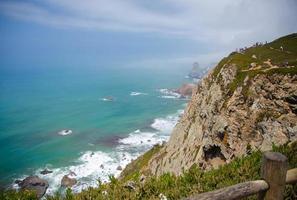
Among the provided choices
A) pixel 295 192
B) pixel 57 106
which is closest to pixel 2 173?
pixel 295 192

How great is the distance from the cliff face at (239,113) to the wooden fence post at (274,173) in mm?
22797

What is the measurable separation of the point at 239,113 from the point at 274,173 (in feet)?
115

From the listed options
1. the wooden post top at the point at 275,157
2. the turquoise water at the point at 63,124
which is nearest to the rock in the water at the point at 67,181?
the turquoise water at the point at 63,124

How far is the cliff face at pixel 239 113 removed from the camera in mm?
34781

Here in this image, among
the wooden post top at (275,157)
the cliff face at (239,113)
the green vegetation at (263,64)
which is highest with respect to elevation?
the green vegetation at (263,64)

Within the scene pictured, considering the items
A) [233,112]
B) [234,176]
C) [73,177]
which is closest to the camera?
[234,176]

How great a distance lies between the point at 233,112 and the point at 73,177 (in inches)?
1790

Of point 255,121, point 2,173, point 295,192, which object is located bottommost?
point 2,173

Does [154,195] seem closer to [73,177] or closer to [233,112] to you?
[233,112]

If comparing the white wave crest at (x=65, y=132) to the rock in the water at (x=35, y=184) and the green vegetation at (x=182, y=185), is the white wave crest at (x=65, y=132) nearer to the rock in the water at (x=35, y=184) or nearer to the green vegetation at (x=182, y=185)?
the rock in the water at (x=35, y=184)

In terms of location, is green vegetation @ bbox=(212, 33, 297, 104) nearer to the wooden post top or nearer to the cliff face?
the cliff face

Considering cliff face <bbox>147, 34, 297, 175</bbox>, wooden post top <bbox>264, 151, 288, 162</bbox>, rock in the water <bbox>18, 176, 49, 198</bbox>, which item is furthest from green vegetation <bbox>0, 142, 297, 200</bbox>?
rock in the water <bbox>18, 176, 49, 198</bbox>

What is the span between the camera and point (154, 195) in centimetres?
1353

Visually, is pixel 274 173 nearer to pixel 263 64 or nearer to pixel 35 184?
pixel 263 64
